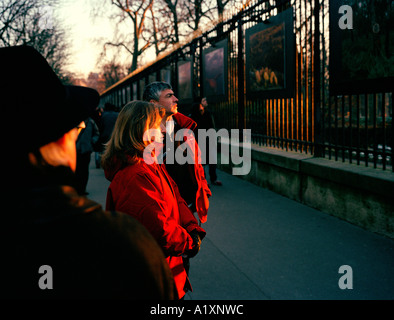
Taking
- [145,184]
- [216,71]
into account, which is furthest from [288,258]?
[216,71]

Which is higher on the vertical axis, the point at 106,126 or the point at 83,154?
the point at 106,126

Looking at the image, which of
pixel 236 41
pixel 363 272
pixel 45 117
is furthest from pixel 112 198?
pixel 236 41

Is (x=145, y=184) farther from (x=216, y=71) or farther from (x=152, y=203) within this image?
(x=216, y=71)

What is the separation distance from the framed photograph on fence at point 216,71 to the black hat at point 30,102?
1005 cm

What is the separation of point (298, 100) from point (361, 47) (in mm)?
1858

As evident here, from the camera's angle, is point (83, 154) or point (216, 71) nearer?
point (83, 154)

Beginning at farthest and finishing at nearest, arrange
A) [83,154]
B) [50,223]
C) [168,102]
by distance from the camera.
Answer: [83,154]
[168,102]
[50,223]

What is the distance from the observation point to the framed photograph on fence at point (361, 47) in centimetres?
537

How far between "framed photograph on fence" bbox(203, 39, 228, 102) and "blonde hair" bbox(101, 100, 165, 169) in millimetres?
8798

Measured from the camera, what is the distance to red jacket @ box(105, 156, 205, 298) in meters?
2.07

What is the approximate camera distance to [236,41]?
10.2 m

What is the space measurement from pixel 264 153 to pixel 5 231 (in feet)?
25.2

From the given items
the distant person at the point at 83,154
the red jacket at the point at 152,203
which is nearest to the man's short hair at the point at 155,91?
the red jacket at the point at 152,203

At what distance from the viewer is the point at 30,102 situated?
3.21ft
